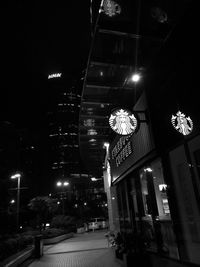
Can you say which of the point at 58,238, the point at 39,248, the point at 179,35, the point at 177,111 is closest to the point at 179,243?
the point at 177,111

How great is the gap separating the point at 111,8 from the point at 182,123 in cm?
419

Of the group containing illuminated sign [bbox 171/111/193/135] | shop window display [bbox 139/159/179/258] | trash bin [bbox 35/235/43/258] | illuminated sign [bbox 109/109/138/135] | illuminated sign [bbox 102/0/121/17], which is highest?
illuminated sign [bbox 102/0/121/17]

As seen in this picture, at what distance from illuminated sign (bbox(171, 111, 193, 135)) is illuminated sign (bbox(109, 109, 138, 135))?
5.44 feet

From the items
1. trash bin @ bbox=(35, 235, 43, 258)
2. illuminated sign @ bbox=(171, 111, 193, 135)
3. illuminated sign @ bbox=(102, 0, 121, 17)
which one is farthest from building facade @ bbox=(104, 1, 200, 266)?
trash bin @ bbox=(35, 235, 43, 258)

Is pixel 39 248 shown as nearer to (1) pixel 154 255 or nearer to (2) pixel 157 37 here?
(1) pixel 154 255

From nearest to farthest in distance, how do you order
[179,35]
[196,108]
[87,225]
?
[196,108] → [179,35] → [87,225]

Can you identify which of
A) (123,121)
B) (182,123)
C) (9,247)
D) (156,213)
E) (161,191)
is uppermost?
(123,121)

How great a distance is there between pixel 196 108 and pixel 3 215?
11079mm

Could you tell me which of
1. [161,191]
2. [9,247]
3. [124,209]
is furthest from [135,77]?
[9,247]

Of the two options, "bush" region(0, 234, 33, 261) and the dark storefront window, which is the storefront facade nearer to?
the dark storefront window

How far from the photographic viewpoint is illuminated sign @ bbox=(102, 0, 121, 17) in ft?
21.2

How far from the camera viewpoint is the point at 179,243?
6055 millimetres

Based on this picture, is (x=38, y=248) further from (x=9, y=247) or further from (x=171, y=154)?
(x=171, y=154)

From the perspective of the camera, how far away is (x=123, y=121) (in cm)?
729
